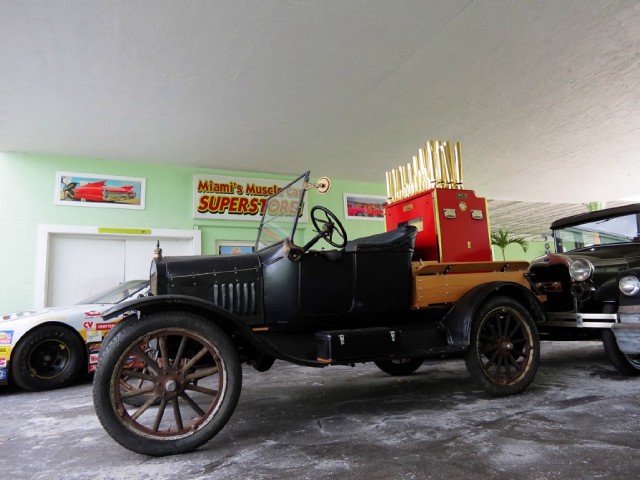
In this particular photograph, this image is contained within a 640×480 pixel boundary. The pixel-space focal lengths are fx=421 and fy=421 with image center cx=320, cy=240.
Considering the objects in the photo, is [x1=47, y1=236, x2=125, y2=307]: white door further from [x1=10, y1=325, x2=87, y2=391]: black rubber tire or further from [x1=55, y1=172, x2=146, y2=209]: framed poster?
[x1=10, y1=325, x2=87, y2=391]: black rubber tire

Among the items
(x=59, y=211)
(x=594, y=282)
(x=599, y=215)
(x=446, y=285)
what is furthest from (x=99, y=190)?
(x=599, y=215)

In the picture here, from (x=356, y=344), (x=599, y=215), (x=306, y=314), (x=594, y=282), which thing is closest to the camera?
(x=356, y=344)

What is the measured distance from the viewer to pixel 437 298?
3586 mm

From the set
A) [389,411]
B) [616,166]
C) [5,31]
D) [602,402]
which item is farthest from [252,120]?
[616,166]

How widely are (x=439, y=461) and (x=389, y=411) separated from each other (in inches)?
40.1

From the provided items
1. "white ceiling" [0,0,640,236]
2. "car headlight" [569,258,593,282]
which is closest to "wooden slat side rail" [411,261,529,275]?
"car headlight" [569,258,593,282]

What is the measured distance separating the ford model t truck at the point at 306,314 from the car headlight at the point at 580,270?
70cm

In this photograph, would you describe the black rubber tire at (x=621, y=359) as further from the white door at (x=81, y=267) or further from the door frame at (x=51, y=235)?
the white door at (x=81, y=267)

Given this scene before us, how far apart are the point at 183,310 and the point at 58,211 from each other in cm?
644

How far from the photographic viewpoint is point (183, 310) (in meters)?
2.72

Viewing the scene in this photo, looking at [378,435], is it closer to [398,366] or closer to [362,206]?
[398,366]

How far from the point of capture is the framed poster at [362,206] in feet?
33.6

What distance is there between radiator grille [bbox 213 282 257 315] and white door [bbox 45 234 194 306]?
583 cm

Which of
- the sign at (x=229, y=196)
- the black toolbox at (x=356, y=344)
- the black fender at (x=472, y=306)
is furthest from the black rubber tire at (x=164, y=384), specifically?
the sign at (x=229, y=196)
